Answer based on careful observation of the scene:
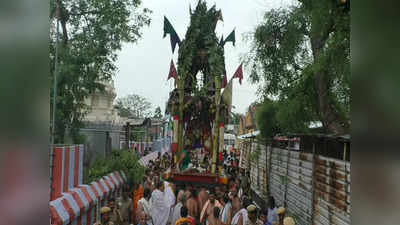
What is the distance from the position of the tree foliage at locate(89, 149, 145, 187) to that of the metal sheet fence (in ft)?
16.0

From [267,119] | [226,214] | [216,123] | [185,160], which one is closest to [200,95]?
[216,123]

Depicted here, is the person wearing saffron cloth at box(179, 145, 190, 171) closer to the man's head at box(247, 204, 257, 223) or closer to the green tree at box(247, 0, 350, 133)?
the green tree at box(247, 0, 350, 133)

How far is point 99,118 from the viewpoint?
42.6 meters

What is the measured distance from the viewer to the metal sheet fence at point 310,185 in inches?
228

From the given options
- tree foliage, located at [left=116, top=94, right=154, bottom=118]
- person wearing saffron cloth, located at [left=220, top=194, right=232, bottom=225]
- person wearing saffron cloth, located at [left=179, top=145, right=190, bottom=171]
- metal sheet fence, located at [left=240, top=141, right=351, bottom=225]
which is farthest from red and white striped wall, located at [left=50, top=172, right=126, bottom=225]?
tree foliage, located at [left=116, top=94, right=154, bottom=118]

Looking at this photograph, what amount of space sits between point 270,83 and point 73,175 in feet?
19.2

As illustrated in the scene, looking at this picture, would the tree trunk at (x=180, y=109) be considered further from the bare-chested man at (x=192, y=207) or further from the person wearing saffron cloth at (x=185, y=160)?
the bare-chested man at (x=192, y=207)

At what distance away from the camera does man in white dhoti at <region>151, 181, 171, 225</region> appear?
743cm

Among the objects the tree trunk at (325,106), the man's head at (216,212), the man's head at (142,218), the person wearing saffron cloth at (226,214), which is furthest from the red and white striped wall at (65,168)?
the tree trunk at (325,106)

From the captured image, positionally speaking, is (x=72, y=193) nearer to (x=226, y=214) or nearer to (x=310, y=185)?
(x=226, y=214)

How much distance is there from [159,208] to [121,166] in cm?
541

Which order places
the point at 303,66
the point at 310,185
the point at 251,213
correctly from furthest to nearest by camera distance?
1. the point at 303,66
2. the point at 310,185
3. the point at 251,213

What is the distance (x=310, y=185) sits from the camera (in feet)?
25.2
